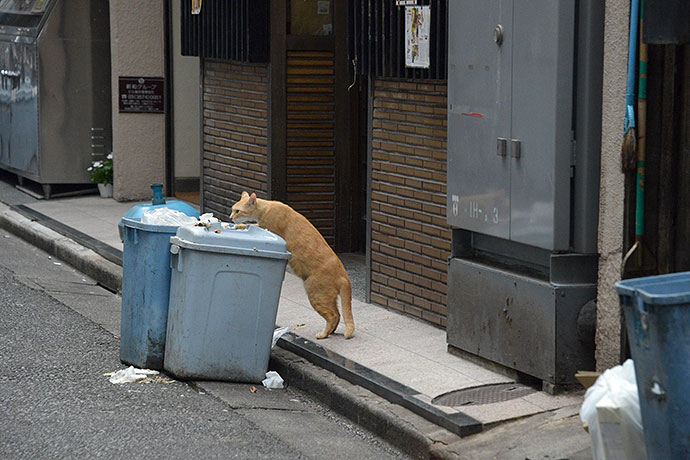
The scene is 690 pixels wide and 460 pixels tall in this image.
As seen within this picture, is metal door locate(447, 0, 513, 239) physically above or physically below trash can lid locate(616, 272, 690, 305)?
above

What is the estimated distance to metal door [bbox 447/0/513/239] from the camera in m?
6.45

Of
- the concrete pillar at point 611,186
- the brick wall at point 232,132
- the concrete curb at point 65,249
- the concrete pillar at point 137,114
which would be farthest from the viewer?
the concrete pillar at point 137,114

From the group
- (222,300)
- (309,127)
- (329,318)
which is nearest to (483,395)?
(329,318)

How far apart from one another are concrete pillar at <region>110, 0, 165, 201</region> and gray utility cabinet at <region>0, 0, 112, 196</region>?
44cm

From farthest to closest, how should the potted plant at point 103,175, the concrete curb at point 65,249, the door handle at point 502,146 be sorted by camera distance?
the potted plant at point 103,175 → the concrete curb at point 65,249 → the door handle at point 502,146

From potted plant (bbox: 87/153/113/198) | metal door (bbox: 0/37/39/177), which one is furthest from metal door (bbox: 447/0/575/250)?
metal door (bbox: 0/37/39/177)

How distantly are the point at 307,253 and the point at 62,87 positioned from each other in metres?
7.76

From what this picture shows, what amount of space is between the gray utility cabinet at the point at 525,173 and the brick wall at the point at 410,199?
90cm

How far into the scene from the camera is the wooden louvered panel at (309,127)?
10.4 meters

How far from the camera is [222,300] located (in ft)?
22.0

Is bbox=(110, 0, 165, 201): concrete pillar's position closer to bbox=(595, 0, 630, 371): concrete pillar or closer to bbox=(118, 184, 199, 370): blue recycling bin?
bbox=(118, 184, 199, 370): blue recycling bin

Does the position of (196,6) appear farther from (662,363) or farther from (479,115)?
(662,363)

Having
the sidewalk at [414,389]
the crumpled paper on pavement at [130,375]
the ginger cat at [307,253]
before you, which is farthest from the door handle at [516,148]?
the crumpled paper on pavement at [130,375]

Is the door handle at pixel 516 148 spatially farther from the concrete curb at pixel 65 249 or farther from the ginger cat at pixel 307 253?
the concrete curb at pixel 65 249
